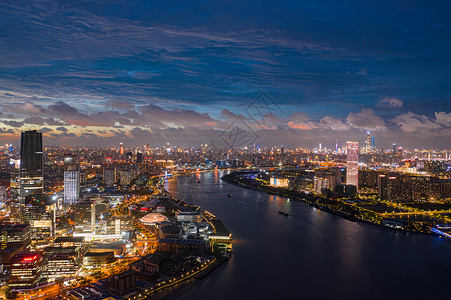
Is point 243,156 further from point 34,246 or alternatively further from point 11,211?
point 34,246

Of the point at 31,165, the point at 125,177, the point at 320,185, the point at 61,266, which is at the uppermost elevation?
the point at 31,165

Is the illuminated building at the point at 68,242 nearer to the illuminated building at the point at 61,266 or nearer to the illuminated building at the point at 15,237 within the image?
the illuminated building at the point at 15,237

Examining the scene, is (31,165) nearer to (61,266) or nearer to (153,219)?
(153,219)

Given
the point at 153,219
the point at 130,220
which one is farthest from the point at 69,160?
the point at 130,220

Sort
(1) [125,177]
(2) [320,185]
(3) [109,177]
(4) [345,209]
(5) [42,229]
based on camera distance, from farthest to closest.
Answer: (1) [125,177]
(3) [109,177]
(2) [320,185]
(4) [345,209]
(5) [42,229]

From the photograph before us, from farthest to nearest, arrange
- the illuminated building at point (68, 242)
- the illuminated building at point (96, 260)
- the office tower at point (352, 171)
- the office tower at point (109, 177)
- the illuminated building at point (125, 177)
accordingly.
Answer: the illuminated building at point (125, 177) < the office tower at point (109, 177) < the office tower at point (352, 171) < the illuminated building at point (68, 242) < the illuminated building at point (96, 260)

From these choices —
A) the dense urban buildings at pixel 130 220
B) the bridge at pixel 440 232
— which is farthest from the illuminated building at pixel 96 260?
the bridge at pixel 440 232
